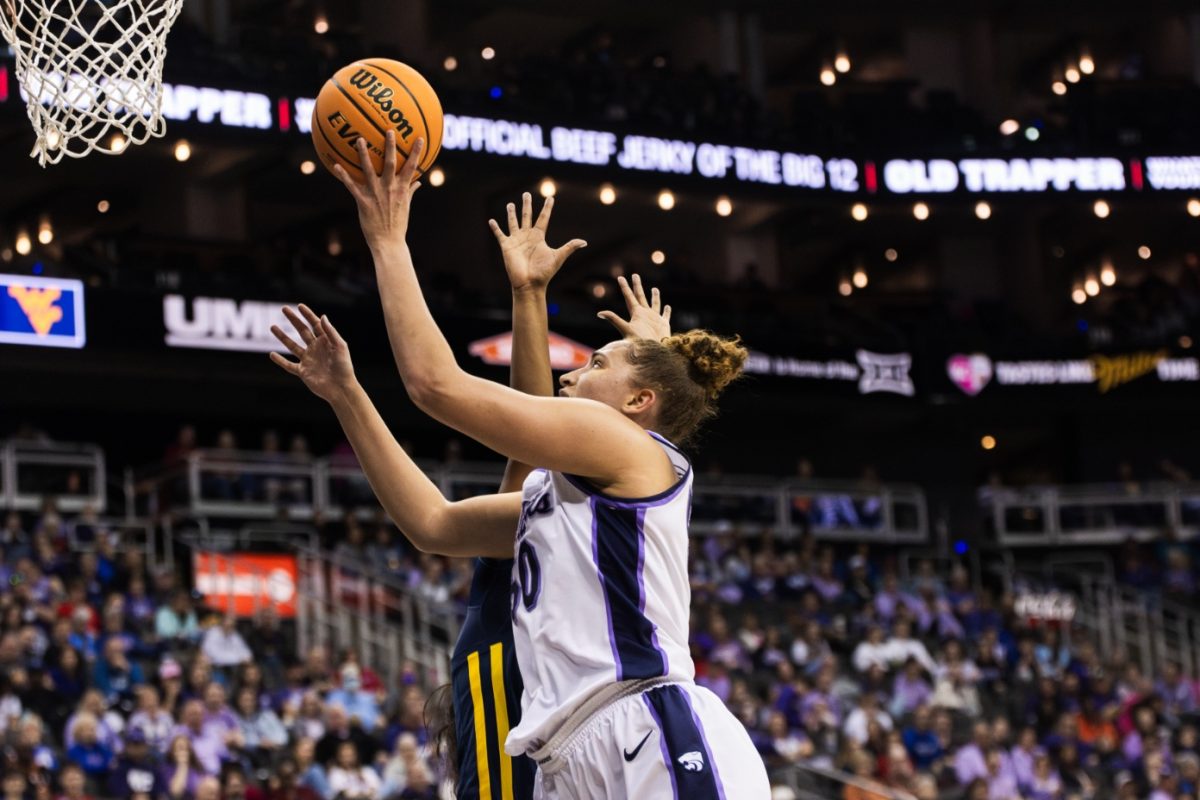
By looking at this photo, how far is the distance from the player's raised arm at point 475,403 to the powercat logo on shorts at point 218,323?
56.1 ft

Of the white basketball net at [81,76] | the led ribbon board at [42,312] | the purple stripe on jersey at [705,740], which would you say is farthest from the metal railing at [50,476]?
the purple stripe on jersey at [705,740]

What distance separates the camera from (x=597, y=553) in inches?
170

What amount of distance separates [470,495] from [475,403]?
18.0 metres

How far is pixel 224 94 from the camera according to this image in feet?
70.8

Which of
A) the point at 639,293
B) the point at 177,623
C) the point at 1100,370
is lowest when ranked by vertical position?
the point at 177,623

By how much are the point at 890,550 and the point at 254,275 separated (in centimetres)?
910

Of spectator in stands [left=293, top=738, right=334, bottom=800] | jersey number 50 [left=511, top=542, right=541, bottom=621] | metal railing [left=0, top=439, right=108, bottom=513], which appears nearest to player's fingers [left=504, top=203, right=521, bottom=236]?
jersey number 50 [left=511, top=542, right=541, bottom=621]

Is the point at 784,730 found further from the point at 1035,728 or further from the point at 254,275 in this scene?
the point at 254,275

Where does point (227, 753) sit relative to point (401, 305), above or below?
below

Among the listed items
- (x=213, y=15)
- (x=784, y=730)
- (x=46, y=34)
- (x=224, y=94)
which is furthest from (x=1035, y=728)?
(x=46, y=34)

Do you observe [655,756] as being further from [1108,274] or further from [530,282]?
[1108,274]

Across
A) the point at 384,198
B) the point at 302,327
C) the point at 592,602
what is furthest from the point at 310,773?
the point at 384,198

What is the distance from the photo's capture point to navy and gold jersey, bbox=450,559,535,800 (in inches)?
182

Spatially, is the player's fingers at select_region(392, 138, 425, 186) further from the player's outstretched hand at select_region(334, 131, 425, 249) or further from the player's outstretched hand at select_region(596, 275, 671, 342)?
the player's outstretched hand at select_region(596, 275, 671, 342)
